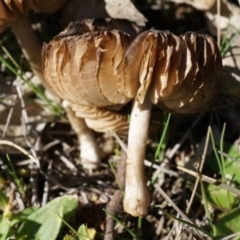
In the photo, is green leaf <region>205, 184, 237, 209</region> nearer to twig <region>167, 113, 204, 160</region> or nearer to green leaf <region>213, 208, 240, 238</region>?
green leaf <region>213, 208, 240, 238</region>

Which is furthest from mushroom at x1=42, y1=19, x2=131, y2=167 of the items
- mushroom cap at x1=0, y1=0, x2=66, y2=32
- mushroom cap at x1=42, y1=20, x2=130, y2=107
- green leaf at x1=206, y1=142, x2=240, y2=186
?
green leaf at x1=206, y1=142, x2=240, y2=186

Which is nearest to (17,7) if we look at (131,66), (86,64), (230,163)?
(86,64)

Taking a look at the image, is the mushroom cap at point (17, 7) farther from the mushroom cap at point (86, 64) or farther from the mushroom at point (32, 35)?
the mushroom cap at point (86, 64)

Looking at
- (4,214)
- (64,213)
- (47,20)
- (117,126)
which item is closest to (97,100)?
(117,126)

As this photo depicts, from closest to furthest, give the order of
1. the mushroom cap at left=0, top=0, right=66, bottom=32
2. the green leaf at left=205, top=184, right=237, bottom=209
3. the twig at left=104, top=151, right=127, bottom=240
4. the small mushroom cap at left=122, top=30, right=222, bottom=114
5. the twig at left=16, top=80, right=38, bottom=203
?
the small mushroom cap at left=122, top=30, right=222, bottom=114, the mushroom cap at left=0, top=0, right=66, bottom=32, the twig at left=104, top=151, right=127, bottom=240, the green leaf at left=205, top=184, right=237, bottom=209, the twig at left=16, top=80, right=38, bottom=203

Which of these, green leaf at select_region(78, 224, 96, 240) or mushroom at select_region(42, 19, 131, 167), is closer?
mushroom at select_region(42, 19, 131, 167)

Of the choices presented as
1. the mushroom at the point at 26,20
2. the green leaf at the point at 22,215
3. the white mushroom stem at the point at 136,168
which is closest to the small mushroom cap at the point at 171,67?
the white mushroom stem at the point at 136,168
